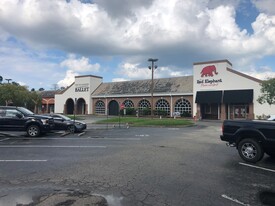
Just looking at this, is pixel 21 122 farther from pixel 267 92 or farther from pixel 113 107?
pixel 113 107

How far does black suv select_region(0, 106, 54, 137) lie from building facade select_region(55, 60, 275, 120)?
1399cm

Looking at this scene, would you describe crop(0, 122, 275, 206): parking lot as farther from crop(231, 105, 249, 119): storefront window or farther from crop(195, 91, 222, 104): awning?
crop(195, 91, 222, 104): awning

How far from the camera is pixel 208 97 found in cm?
4228

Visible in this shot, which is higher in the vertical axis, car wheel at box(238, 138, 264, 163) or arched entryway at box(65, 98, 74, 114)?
arched entryway at box(65, 98, 74, 114)

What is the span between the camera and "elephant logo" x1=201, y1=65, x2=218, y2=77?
42734 millimetres

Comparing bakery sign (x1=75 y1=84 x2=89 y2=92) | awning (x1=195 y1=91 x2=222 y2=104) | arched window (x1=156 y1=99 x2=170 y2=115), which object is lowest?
arched window (x1=156 y1=99 x2=170 y2=115)

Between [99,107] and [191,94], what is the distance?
65.6 feet

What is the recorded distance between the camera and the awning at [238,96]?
3891cm

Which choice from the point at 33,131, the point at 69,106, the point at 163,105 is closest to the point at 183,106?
the point at 163,105

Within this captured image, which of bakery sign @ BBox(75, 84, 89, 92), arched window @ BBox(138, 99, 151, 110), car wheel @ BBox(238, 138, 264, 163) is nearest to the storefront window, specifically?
arched window @ BBox(138, 99, 151, 110)

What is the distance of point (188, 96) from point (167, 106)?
13.8 ft

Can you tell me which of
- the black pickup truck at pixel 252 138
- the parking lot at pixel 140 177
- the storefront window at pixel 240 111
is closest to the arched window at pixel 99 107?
the storefront window at pixel 240 111

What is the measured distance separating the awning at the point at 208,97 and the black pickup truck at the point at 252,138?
106ft

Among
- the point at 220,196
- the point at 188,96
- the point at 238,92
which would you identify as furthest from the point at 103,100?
the point at 220,196
